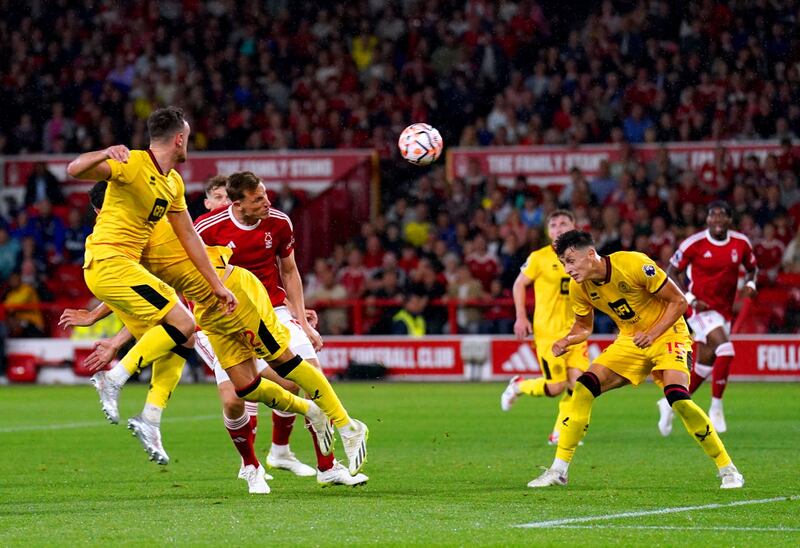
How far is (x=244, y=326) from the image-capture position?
941cm

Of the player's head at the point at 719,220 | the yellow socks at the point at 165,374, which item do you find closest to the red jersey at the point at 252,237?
the yellow socks at the point at 165,374

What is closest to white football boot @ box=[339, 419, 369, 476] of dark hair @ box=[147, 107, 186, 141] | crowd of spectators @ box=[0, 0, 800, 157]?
dark hair @ box=[147, 107, 186, 141]

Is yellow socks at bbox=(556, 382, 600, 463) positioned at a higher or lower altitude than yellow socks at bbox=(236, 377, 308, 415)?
lower

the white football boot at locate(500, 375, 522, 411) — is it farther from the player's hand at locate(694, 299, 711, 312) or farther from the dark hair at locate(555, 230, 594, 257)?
the dark hair at locate(555, 230, 594, 257)

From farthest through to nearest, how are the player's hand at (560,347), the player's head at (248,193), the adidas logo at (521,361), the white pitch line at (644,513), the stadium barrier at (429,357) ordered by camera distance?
the adidas logo at (521,361) → the stadium barrier at (429,357) → the player's head at (248,193) → the player's hand at (560,347) → the white pitch line at (644,513)

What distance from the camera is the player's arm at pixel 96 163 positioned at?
894cm

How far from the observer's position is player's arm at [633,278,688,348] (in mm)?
9750

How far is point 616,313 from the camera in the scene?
1025cm

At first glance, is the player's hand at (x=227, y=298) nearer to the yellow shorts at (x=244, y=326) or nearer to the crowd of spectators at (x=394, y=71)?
the yellow shorts at (x=244, y=326)

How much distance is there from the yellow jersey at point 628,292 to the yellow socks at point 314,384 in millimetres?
1913

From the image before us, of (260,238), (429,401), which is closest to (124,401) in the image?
(429,401)

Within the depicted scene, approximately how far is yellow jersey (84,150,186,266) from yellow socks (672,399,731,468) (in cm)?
364

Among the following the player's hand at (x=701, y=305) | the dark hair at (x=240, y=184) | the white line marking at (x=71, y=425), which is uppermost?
the dark hair at (x=240, y=184)

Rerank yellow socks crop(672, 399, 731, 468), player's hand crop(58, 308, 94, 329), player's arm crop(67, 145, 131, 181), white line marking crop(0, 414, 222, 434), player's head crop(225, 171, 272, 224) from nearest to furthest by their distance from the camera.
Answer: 1. player's arm crop(67, 145, 131, 181)
2. yellow socks crop(672, 399, 731, 468)
3. player's head crop(225, 171, 272, 224)
4. player's hand crop(58, 308, 94, 329)
5. white line marking crop(0, 414, 222, 434)
